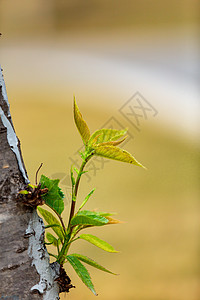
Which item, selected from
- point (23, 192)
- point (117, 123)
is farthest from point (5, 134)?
point (117, 123)

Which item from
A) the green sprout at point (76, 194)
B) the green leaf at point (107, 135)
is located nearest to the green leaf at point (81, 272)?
the green sprout at point (76, 194)

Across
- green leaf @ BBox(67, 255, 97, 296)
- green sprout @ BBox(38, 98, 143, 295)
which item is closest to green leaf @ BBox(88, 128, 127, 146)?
green sprout @ BBox(38, 98, 143, 295)

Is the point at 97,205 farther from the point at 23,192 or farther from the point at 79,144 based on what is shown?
the point at 23,192

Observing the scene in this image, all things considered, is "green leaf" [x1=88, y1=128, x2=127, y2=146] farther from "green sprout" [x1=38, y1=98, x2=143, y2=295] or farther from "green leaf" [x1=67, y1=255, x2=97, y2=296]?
"green leaf" [x1=67, y1=255, x2=97, y2=296]

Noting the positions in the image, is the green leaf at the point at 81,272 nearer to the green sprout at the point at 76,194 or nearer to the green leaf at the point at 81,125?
the green sprout at the point at 76,194

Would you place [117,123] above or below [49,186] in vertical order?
above
